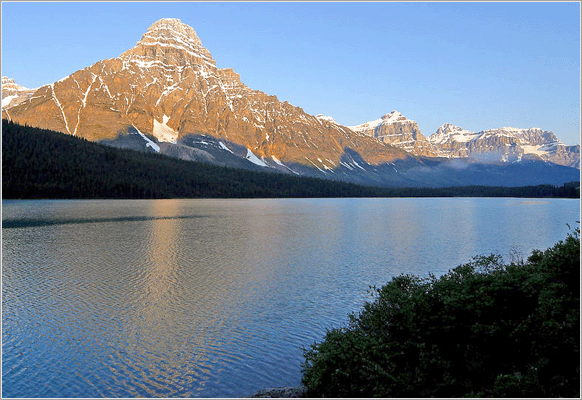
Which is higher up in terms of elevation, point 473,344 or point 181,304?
point 473,344

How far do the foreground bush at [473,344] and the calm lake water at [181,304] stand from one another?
3466 mm

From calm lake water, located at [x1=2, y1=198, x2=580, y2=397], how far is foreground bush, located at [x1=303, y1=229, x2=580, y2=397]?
3466 mm

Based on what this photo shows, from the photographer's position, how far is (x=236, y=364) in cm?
1916

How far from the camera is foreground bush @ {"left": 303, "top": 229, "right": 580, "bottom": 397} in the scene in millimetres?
13078

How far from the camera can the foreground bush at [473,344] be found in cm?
1308

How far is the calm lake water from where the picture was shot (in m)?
18.2

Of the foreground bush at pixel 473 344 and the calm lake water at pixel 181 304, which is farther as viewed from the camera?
the calm lake water at pixel 181 304

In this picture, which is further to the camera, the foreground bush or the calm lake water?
the calm lake water

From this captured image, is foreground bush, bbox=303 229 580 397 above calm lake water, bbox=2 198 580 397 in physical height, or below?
above

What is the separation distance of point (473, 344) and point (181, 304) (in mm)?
18386

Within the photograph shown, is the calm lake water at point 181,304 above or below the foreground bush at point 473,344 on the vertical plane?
below

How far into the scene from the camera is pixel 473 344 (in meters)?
15.1

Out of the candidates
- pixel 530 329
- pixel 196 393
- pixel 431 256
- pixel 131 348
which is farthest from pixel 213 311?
pixel 431 256

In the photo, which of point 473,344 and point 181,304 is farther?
point 181,304
